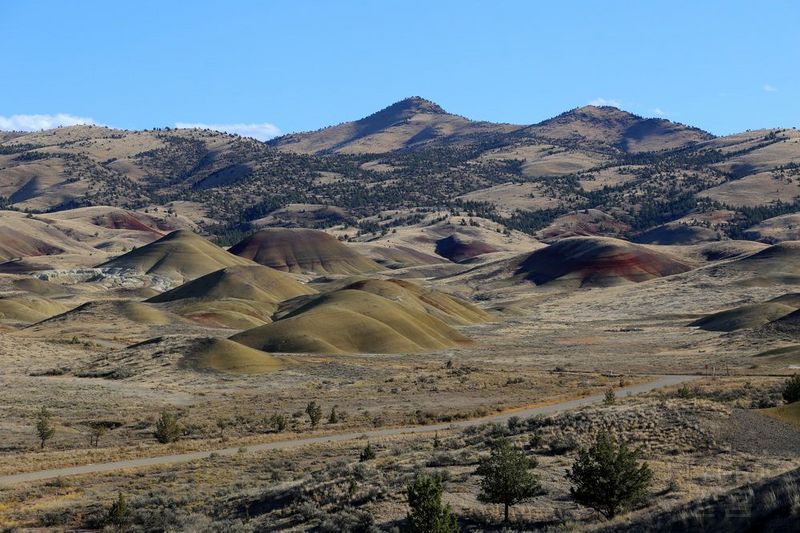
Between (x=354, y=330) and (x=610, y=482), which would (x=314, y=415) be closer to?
(x=610, y=482)

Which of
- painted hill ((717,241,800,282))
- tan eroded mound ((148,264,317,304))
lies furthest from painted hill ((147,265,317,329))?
painted hill ((717,241,800,282))

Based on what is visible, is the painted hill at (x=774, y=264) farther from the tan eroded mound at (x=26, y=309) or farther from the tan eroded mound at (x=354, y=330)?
the tan eroded mound at (x=26, y=309)

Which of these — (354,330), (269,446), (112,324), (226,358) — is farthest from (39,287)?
(269,446)

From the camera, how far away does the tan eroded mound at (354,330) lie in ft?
325

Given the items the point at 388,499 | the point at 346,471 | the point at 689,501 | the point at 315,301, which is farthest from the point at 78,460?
the point at 315,301

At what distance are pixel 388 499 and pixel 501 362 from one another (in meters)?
67.7

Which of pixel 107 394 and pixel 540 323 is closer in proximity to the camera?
pixel 107 394

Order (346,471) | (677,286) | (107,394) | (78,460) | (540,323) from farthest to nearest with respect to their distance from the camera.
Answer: (677,286) < (540,323) < (107,394) < (78,460) < (346,471)

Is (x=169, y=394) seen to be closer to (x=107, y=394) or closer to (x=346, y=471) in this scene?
(x=107, y=394)

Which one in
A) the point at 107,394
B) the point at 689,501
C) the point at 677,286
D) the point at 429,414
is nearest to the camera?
the point at 689,501

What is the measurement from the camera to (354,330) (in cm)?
10488

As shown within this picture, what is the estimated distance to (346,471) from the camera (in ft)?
108

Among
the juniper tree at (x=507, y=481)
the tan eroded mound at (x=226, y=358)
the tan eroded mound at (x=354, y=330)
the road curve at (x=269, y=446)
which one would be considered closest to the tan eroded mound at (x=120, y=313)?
the tan eroded mound at (x=354, y=330)

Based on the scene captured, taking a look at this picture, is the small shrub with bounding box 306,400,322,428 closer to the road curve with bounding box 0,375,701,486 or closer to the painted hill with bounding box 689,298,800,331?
the road curve with bounding box 0,375,701,486
